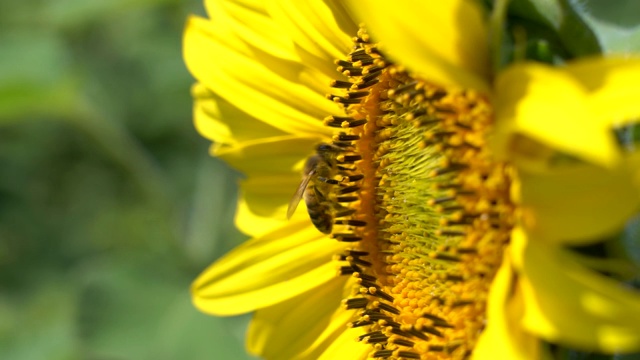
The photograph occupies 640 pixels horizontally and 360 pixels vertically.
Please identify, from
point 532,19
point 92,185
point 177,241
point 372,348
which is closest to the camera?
point 532,19

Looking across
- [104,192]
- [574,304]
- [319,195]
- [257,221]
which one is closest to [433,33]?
[574,304]

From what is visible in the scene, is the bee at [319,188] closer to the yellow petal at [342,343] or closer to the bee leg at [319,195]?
the bee leg at [319,195]

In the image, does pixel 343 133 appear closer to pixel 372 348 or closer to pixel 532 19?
pixel 372 348

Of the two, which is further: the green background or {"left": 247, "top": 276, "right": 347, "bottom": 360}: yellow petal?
the green background

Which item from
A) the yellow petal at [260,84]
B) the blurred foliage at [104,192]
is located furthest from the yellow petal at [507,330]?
the blurred foliage at [104,192]

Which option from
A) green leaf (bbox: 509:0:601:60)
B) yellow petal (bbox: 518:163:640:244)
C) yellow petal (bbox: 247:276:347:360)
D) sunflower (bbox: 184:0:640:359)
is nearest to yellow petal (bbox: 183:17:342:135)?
sunflower (bbox: 184:0:640:359)

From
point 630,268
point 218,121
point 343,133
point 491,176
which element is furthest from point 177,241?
point 630,268

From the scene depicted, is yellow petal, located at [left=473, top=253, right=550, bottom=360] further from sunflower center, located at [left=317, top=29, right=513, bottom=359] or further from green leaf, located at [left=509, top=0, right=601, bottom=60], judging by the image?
green leaf, located at [left=509, top=0, right=601, bottom=60]
